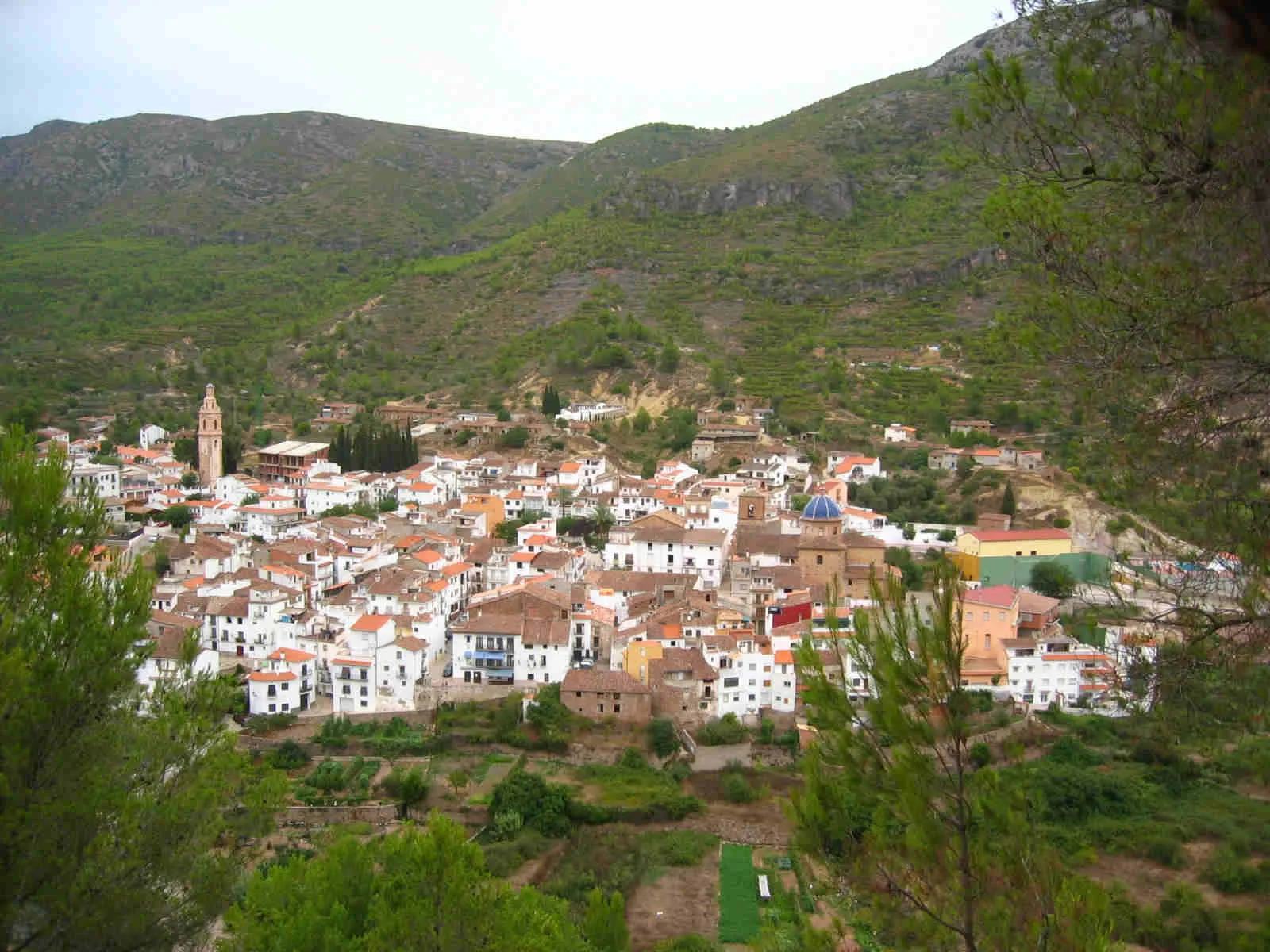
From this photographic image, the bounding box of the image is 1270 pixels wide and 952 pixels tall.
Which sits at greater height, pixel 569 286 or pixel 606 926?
pixel 569 286

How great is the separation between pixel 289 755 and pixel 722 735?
705 centimetres

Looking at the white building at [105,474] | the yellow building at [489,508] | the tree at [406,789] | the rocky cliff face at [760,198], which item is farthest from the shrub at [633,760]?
the rocky cliff face at [760,198]

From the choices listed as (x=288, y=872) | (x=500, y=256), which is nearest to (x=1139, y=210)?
(x=288, y=872)

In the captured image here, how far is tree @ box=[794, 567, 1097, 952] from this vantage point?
4348 millimetres

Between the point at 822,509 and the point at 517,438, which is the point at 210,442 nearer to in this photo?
the point at 517,438

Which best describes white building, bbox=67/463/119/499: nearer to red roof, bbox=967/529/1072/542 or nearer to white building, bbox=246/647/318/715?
white building, bbox=246/647/318/715

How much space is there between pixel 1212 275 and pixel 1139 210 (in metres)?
0.44

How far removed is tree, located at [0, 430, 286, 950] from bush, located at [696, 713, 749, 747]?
12.8 m

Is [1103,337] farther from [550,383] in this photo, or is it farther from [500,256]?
[500,256]

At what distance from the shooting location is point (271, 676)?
18469mm

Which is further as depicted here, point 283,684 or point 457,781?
point 283,684

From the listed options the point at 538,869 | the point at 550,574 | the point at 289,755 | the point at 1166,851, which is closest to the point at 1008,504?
the point at 550,574

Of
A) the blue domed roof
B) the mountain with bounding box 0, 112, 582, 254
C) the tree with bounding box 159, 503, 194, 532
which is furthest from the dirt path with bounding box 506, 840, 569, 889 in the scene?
the mountain with bounding box 0, 112, 582, 254

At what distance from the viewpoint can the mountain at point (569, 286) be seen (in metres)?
42.3
